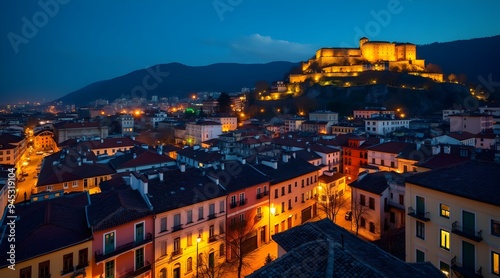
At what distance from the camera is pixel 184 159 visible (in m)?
48.2

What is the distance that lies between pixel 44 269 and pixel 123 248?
423 cm

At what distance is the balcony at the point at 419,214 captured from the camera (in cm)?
1814

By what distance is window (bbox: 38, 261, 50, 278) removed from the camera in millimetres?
15672

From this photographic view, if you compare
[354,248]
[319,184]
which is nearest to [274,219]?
[319,184]

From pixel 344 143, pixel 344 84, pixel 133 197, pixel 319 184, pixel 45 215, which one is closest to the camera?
pixel 45 215

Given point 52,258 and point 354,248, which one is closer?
point 354,248

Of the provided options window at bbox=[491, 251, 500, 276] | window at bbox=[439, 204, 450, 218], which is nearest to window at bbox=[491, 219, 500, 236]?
window at bbox=[491, 251, 500, 276]

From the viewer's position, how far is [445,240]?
57.1 feet

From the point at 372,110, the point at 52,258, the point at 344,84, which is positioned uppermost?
the point at 344,84

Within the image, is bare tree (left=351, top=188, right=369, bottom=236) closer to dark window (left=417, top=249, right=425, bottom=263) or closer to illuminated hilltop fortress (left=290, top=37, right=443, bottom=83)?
dark window (left=417, top=249, right=425, bottom=263)

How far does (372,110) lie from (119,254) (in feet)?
349

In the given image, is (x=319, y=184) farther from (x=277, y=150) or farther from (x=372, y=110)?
(x=372, y=110)

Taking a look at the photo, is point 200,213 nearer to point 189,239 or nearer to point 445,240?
point 189,239

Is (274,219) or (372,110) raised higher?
(372,110)
